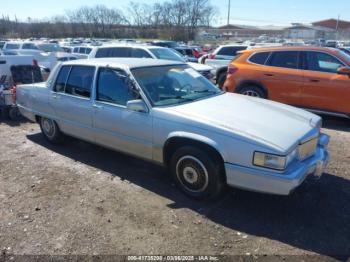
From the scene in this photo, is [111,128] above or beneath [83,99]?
beneath

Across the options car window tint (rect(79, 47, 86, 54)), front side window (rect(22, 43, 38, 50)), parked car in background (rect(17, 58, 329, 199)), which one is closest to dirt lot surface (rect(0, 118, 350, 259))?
parked car in background (rect(17, 58, 329, 199))

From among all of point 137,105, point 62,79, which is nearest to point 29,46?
point 62,79

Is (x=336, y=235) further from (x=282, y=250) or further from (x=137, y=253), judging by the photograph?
(x=137, y=253)

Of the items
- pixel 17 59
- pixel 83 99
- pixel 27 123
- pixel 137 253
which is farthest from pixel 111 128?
pixel 17 59

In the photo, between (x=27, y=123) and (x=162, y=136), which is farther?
(x=27, y=123)

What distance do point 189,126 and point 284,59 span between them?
511 cm

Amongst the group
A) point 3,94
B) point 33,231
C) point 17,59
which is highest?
point 17,59

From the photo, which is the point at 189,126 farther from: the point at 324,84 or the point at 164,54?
the point at 164,54

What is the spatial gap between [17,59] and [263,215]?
7997 mm

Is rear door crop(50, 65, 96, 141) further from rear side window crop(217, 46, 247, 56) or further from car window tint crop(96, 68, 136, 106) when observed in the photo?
rear side window crop(217, 46, 247, 56)

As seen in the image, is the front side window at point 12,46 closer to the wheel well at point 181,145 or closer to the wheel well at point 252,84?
the wheel well at point 252,84

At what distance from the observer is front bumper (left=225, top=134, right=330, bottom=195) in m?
3.26

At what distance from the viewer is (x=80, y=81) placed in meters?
5.16

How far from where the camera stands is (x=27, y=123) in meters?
7.88
